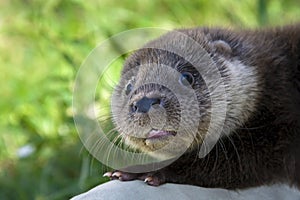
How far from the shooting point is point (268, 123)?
405 centimetres

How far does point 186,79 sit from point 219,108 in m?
0.20

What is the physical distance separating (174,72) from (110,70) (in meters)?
1.46

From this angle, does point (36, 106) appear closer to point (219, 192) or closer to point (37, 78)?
point (37, 78)

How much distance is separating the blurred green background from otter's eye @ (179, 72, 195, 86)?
1.15m

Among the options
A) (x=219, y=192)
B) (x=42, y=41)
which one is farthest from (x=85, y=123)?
(x=219, y=192)

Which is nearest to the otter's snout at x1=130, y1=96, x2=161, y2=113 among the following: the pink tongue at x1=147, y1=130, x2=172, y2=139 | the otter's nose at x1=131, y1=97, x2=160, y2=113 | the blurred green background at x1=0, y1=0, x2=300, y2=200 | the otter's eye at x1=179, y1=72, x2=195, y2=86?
the otter's nose at x1=131, y1=97, x2=160, y2=113

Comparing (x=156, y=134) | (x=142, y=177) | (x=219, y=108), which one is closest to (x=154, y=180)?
(x=142, y=177)

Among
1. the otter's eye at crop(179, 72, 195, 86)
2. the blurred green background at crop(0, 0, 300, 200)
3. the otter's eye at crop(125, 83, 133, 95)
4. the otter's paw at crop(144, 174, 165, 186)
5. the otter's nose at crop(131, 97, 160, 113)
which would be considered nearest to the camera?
the otter's nose at crop(131, 97, 160, 113)

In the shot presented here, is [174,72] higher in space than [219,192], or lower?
higher

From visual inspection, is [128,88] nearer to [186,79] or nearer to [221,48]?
[186,79]

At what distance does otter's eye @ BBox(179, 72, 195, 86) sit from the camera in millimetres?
3940

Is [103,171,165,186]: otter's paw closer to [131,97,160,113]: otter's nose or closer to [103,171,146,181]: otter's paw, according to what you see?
[103,171,146,181]: otter's paw

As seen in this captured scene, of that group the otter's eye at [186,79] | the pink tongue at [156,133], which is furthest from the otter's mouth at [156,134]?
the otter's eye at [186,79]

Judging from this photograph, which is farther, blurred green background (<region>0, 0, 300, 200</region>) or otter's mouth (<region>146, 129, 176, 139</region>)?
blurred green background (<region>0, 0, 300, 200</region>)
